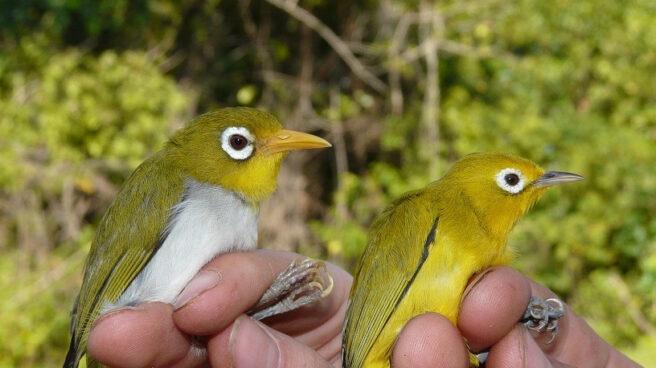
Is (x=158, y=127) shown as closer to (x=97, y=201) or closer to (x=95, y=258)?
(x=97, y=201)

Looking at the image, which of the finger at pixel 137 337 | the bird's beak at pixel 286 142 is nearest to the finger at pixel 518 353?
the bird's beak at pixel 286 142

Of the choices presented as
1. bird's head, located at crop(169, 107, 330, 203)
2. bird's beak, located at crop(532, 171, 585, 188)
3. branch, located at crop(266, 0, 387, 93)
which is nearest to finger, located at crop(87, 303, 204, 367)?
bird's head, located at crop(169, 107, 330, 203)

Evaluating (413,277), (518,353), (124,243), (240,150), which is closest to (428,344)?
(413,277)

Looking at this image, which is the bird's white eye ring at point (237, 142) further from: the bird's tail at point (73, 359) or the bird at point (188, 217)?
the bird's tail at point (73, 359)

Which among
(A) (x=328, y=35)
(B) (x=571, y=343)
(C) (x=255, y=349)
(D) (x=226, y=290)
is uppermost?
(A) (x=328, y=35)

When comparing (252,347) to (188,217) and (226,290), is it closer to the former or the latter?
(226,290)

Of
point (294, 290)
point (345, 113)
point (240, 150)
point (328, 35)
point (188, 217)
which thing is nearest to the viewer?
point (188, 217)
